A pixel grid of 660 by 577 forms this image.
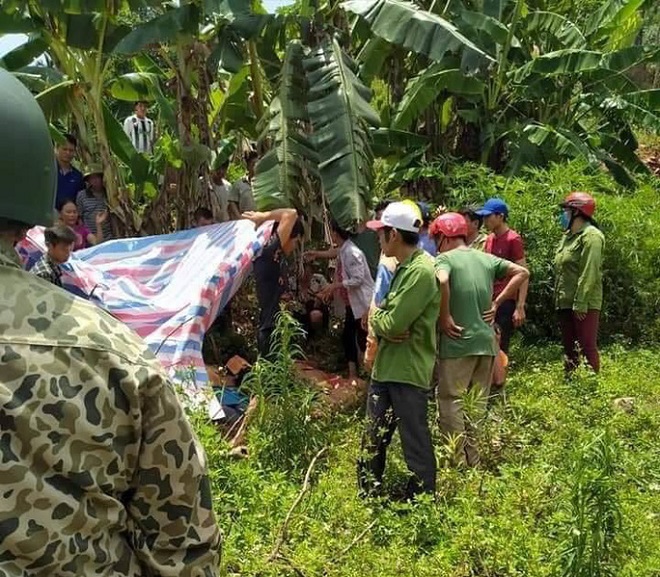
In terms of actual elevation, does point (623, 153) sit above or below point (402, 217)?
below

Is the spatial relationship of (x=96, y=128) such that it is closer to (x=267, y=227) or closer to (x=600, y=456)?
(x=267, y=227)

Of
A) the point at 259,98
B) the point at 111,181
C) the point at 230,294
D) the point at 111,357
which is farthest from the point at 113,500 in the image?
the point at 259,98

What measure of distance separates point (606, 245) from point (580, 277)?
2.05 m

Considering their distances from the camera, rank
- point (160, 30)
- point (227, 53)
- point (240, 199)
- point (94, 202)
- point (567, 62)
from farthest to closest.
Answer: point (567, 62) < point (240, 199) < point (94, 202) < point (227, 53) < point (160, 30)

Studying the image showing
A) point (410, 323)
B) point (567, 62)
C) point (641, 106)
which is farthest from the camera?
point (641, 106)

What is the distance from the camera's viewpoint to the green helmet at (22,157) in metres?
1.31

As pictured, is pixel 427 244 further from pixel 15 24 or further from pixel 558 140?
pixel 15 24

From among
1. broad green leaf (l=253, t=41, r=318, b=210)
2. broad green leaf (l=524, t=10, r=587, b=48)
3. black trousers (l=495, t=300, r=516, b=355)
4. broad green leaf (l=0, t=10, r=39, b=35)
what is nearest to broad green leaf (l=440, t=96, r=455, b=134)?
broad green leaf (l=524, t=10, r=587, b=48)

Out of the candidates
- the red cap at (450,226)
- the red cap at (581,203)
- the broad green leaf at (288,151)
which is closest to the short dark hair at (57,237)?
the broad green leaf at (288,151)

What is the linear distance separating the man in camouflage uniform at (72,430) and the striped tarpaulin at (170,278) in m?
3.48

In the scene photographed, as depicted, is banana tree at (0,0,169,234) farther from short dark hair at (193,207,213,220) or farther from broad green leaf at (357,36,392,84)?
broad green leaf at (357,36,392,84)

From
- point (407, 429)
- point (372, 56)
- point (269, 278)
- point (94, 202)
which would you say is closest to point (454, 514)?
point (407, 429)

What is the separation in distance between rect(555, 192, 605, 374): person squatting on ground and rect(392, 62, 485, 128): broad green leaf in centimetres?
237

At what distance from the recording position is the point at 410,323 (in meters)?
4.09
